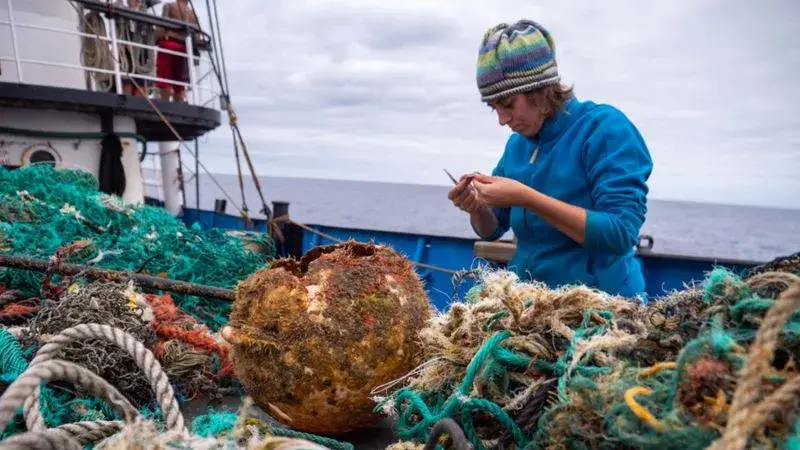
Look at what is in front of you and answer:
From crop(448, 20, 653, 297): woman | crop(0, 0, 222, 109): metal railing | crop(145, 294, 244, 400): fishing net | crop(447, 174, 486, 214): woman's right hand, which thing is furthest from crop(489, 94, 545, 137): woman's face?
crop(0, 0, 222, 109): metal railing

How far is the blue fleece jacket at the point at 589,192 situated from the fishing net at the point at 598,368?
1.60 feet

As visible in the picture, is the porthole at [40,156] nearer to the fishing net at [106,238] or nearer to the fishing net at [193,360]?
the fishing net at [106,238]

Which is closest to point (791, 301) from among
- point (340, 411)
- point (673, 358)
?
point (673, 358)

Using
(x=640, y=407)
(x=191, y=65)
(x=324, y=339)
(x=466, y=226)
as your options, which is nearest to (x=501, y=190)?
(x=324, y=339)

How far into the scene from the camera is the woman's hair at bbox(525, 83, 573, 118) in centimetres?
238

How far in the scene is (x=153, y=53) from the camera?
9.14 metres

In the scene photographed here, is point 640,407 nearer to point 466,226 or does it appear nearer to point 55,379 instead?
point 55,379

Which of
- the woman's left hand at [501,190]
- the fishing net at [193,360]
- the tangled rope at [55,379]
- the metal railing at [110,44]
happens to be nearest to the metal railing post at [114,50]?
the metal railing at [110,44]

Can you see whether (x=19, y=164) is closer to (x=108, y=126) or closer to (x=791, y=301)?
(x=108, y=126)

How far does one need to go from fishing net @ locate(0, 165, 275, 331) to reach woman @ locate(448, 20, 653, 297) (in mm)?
3017

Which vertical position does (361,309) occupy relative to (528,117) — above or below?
below

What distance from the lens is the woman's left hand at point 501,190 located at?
2242 millimetres

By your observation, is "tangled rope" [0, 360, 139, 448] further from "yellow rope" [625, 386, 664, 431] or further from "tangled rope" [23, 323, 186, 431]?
"yellow rope" [625, 386, 664, 431]

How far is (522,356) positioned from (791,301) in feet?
2.39
